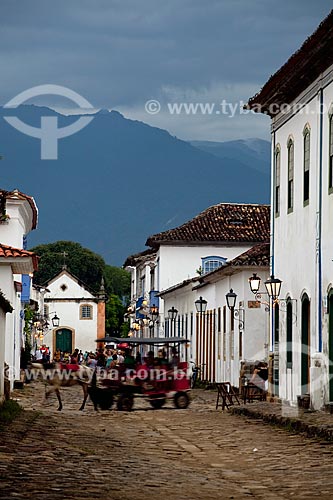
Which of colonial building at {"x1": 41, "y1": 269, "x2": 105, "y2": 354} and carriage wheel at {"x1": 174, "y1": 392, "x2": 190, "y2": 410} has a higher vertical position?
colonial building at {"x1": 41, "y1": 269, "x2": 105, "y2": 354}

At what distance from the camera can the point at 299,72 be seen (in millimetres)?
22719

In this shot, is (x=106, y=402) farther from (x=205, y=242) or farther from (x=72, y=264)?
(x=72, y=264)

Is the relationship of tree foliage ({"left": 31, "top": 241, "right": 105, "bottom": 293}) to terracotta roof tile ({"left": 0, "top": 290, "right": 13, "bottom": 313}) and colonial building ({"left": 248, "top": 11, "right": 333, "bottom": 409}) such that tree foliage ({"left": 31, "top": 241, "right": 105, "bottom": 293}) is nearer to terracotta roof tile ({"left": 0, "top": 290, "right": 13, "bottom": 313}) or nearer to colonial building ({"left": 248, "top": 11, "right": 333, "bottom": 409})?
colonial building ({"left": 248, "top": 11, "right": 333, "bottom": 409})

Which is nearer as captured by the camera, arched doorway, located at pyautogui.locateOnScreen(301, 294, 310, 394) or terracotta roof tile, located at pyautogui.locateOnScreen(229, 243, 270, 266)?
arched doorway, located at pyautogui.locateOnScreen(301, 294, 310, 394)

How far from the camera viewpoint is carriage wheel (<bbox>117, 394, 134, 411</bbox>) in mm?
27375

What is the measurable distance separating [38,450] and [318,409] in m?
8.90

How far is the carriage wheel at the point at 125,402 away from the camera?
2738 centimetres

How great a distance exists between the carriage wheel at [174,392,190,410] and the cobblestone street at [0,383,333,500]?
445 cm

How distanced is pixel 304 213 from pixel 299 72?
9.78 ft

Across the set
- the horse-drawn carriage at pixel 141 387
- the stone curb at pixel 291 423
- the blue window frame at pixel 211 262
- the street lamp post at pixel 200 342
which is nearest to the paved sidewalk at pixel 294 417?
the stone curb at pixel 291 423

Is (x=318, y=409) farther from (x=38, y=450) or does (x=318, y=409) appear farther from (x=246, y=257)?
(x=246, y=257)

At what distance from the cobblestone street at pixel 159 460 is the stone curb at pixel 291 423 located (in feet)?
0.64

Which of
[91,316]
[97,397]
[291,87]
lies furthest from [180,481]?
[91,316]

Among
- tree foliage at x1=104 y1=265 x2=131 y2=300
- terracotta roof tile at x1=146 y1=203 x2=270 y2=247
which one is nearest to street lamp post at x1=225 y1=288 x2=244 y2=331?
terracotta roof tile at x1=146 y1=203 x2=270 y2=247
